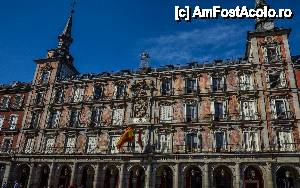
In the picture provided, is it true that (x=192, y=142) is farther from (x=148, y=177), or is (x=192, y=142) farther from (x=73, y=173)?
(x=73, y=173)

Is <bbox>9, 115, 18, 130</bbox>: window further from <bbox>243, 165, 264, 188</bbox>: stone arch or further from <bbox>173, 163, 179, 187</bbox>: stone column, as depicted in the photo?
<bbox>243, 165, 264, 188</bbox>: stone arch

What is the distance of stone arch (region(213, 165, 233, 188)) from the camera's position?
35.5 meters

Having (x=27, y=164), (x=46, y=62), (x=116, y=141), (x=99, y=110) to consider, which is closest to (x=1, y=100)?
(x=46, y=62)

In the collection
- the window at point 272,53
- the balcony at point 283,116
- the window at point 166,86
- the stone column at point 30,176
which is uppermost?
the window at point 272,53

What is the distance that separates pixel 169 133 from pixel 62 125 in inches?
635

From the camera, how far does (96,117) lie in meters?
43.6

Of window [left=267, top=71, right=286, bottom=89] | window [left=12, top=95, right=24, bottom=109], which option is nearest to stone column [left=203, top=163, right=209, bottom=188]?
window [left=267, top=71, right=286, bottom=89]

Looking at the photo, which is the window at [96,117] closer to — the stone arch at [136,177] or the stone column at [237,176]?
the stone arch at [136,177]

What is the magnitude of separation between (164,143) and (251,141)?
10.2 metres

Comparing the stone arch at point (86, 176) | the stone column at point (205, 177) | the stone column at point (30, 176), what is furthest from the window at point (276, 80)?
the stone column at point (30, 176)

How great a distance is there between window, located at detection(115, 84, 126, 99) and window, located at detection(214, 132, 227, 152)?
1439 cm

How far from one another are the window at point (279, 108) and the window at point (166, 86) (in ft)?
42.8

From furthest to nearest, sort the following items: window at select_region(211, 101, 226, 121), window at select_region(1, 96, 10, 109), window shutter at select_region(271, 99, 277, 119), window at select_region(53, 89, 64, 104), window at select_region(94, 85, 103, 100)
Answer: window at select_region(1, 96, 10, 109)
window at select_region(53, 89, 64, 104)
window at select_region(94, 85, 103, 100)
window at select_region(211, 101, 226, 121)
window shutter at select_region(271, 99, 277, 119)

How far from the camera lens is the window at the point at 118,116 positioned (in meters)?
41.8
